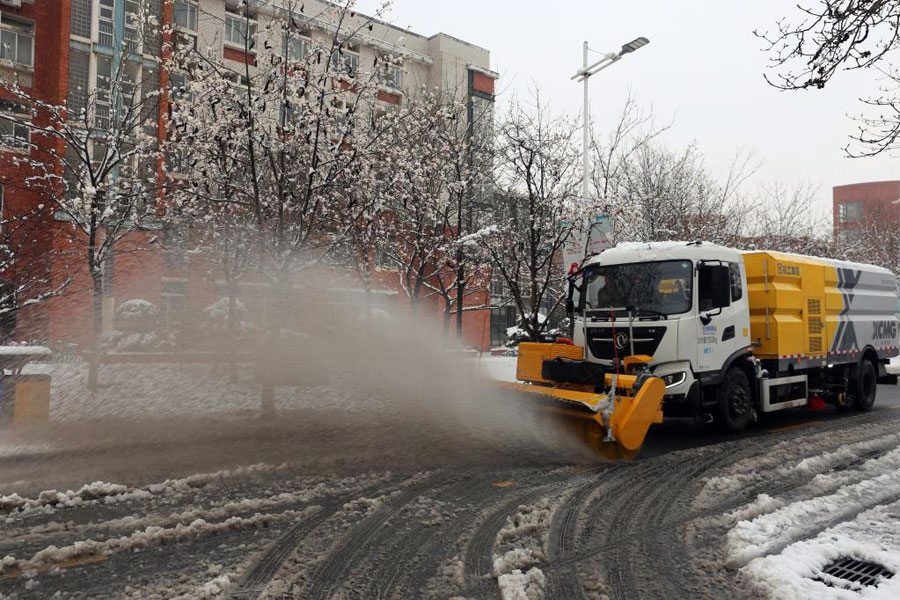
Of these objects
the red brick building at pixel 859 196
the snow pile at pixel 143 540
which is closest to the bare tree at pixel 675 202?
the snow pile at pixel 143 540

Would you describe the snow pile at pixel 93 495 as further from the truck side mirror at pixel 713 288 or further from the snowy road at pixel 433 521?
the truck side mirror at pixel 713 288

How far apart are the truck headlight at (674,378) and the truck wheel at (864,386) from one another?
5.87 metres

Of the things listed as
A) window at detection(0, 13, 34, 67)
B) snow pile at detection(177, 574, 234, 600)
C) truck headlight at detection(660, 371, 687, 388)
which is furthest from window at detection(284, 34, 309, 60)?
window at detection(0, 13, 34, 67)

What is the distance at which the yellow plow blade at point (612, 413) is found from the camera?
22.2ft

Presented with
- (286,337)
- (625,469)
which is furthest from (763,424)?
(286,337)

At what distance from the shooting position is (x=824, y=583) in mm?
3893

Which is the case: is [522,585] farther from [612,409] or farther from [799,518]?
[612,409]

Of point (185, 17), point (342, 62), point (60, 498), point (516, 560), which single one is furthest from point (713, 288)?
point (185, 17)

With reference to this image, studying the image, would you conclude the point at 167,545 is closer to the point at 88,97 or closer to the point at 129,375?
the point at 129,375

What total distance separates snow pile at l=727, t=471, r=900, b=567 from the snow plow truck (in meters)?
1.81

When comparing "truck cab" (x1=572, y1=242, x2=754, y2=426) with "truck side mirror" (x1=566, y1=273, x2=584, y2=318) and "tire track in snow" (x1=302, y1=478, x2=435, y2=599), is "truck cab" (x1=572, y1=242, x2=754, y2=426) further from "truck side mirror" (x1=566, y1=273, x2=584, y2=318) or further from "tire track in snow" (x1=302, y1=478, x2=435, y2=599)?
"tire track in snow" (x1=302, y1=478, x2=435, y2=599)

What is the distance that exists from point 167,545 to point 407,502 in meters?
2.00

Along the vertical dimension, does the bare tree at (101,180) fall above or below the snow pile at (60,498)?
above

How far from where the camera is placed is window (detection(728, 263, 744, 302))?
8.90 m
